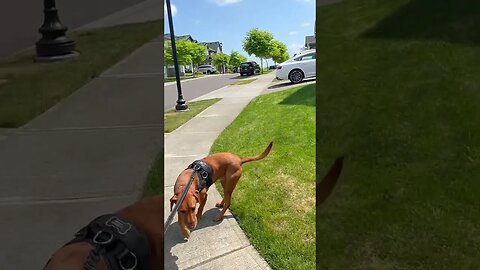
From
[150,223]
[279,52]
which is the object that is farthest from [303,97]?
[150,223]

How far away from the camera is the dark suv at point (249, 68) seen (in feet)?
4.07

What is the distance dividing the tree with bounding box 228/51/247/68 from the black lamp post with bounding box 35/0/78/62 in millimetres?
420

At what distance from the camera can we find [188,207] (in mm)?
1168

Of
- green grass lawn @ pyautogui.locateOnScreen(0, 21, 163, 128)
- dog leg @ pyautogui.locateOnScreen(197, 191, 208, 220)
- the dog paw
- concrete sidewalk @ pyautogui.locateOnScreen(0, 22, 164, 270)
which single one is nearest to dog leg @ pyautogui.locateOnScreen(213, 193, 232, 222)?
the dog paw

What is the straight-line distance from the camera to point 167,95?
3.43ft

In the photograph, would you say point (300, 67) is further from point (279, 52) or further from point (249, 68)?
point (249, 68)

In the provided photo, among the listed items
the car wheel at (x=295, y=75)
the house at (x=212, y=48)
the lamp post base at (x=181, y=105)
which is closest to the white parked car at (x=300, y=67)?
the car wheel at (x=295, y=75)

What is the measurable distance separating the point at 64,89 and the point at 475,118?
1.28 m

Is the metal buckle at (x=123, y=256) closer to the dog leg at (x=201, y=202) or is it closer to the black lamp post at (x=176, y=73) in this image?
the dog leg at (x=201, y=202)

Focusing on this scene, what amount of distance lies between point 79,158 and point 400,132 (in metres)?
1.00

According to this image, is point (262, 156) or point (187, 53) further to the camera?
point (262, 156)

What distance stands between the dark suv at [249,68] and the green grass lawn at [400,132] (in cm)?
24

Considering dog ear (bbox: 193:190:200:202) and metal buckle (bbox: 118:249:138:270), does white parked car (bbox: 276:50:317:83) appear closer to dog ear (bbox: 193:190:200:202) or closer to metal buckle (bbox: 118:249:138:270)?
dog ear (bbox: 193:190:200:202)

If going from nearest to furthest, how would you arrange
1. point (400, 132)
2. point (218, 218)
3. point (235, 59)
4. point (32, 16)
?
point (32, 16) < point (235, 59) < point (400, 132) < point (218, 218)
